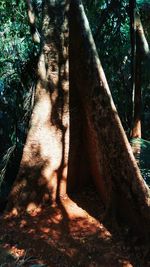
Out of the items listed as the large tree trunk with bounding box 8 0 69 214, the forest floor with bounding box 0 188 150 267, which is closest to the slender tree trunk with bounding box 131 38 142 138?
the forest floor with bounding box 0 188 150 267

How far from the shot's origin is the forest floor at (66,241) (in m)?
4.75

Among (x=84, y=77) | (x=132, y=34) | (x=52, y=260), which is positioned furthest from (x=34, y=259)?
(x=132, y=34)

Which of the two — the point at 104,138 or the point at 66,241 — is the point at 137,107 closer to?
the point at 104,138

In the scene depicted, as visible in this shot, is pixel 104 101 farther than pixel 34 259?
Yes

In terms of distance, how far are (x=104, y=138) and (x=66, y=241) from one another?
143 centimetres

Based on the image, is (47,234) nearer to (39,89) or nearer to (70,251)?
(70,251)

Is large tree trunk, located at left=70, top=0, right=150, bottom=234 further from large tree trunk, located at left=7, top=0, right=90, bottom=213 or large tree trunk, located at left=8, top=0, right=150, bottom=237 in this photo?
large tree trunk, located at left=7, top=0, right=90, bottom=213

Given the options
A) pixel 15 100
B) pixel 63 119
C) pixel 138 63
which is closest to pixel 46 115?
pixel 63 119

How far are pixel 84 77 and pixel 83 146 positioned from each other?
1.15 metres

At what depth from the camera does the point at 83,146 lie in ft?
20.4

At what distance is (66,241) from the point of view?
16.7 feet

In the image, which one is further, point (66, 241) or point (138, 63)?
point (138, 63)

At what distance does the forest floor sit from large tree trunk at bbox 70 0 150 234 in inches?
12.2

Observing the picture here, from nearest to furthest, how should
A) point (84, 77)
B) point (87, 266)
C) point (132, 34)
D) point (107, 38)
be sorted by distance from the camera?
1. point (87, 266)
2. point (84, 77)
3. point (132, 34)
4. point (107, 38)
